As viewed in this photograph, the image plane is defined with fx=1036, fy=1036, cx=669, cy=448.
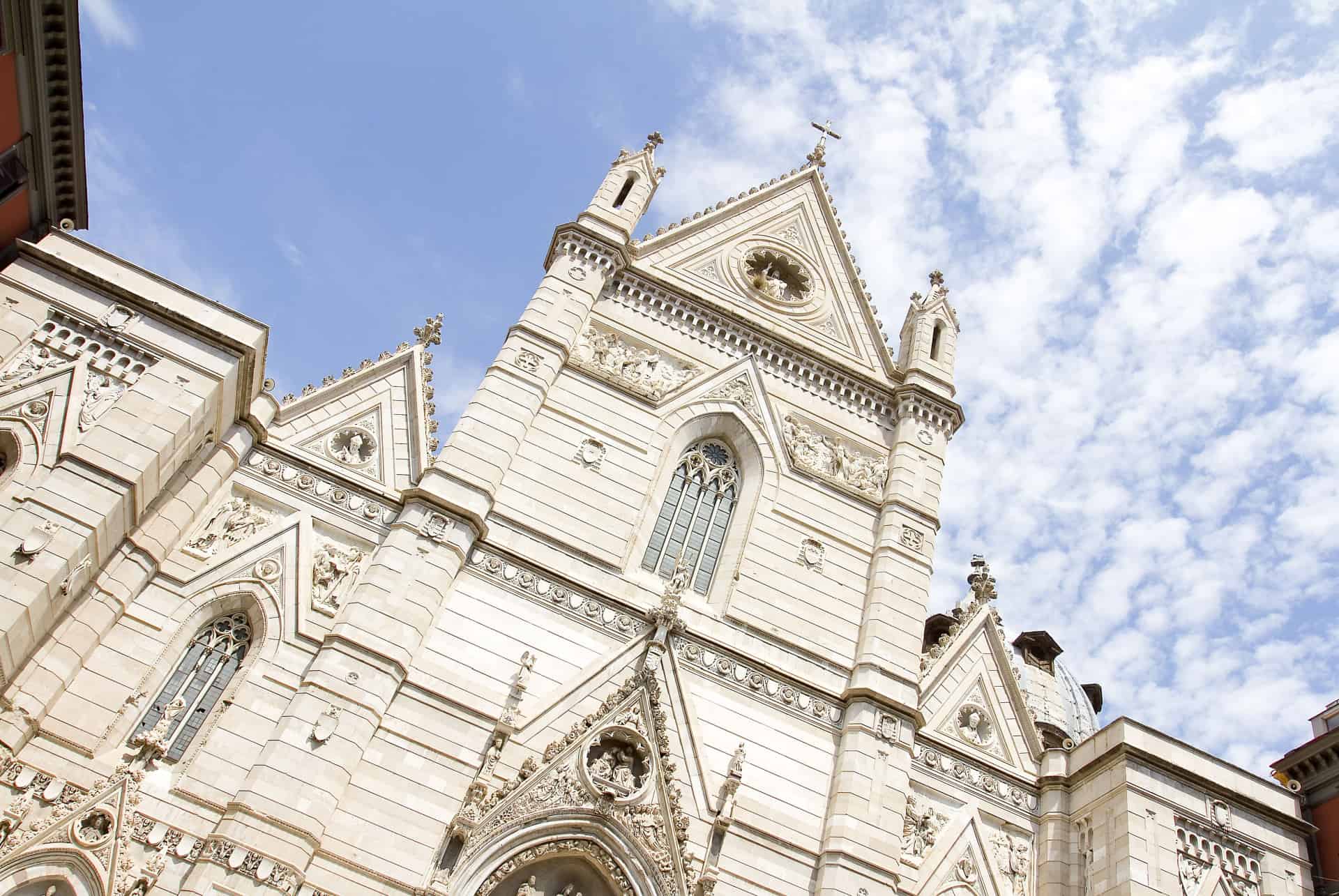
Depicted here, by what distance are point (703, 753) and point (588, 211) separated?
11.2 m

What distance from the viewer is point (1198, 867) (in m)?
15.8

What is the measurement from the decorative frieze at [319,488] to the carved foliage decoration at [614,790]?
15.0 feet

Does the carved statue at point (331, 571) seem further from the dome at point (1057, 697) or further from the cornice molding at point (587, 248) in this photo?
the dome at point (1057, 697)

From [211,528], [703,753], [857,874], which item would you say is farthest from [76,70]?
[857,874]

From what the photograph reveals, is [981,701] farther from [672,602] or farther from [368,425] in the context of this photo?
[368,425]

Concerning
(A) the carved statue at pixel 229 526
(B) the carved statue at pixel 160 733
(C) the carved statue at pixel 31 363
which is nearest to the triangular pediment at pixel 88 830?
(B) the carved statue at pixel 160 733

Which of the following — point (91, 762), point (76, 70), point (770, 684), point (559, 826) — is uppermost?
point (76, 70)

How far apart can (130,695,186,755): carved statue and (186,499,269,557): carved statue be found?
7.46ft

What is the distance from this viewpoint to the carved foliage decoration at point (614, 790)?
13742 mm

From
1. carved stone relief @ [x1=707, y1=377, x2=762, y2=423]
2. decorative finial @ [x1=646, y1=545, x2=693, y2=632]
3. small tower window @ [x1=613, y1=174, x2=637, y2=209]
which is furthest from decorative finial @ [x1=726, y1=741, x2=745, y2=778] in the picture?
small tower window @ [x1=613, y1=174, x2=637, y2=209]

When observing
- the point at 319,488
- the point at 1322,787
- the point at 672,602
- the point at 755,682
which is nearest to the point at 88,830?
the point at 319,488

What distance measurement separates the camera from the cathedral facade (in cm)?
1296

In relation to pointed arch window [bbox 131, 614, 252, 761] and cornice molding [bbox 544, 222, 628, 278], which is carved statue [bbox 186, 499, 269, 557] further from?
cornice molding [bbox 544, 222, 628, 278]

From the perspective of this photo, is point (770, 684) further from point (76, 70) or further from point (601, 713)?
point (76, 70)
